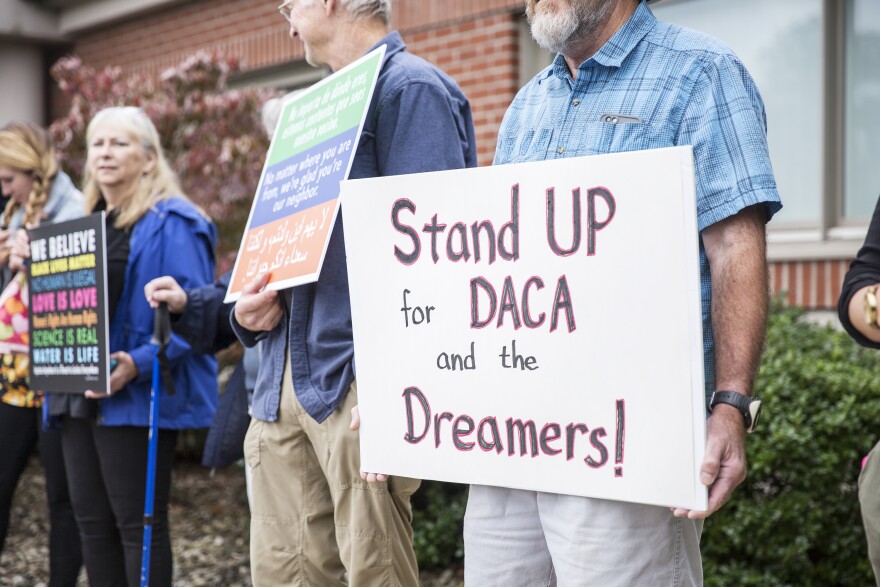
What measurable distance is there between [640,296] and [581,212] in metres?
0.19

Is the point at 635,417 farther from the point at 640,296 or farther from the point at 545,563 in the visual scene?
the point at 545,563

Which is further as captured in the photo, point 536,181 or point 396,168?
→ point 396,168

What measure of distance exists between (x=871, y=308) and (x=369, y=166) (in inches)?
52.1

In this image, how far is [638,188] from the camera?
5.78 feet

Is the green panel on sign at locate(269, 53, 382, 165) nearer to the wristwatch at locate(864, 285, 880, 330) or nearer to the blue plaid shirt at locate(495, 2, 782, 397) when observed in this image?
the blue plaid shirt at locate(495, 2, 782, 397)

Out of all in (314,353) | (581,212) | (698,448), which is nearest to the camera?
(698,448)

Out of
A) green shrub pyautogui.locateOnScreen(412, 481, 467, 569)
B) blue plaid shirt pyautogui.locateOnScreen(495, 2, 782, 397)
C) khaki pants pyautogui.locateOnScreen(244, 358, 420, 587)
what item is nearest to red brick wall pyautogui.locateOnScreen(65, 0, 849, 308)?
green shrub pyautogui.locateOnScreen(412, 481, 467, 569)

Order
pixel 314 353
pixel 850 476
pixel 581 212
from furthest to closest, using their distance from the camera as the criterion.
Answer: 1. pixel 850 476
2. pixel 314 353
3. pixel 581 212

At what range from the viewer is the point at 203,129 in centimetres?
Result: 714

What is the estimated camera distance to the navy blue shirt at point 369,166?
2617mm

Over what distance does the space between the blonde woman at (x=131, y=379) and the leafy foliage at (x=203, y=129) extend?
2.98m

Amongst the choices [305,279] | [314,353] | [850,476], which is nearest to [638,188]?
[305,279]

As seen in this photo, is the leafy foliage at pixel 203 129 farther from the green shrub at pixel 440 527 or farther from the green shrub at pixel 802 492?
the green shrub at pixel 802 492

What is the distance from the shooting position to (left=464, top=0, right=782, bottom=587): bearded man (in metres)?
1.81
